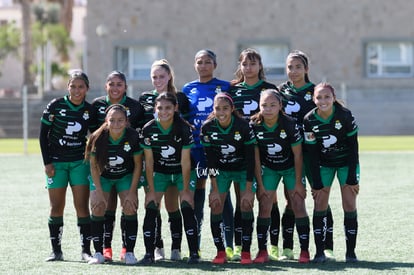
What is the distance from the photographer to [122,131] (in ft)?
28.2

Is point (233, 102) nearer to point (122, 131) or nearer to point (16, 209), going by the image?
point (122, 131)

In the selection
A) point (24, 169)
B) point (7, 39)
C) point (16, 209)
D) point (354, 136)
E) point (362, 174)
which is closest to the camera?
point (354, 136)

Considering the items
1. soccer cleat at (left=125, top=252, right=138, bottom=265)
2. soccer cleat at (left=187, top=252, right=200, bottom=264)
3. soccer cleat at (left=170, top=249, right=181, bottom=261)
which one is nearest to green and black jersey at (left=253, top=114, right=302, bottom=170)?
soccer cleat at (left=187, top=252, right=200, bottom=264)

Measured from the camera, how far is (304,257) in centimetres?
853

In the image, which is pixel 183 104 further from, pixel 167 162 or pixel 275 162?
pixel 275 162

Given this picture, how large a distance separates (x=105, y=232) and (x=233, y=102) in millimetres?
1698

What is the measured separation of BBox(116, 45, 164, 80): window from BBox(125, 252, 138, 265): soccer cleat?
2479cm

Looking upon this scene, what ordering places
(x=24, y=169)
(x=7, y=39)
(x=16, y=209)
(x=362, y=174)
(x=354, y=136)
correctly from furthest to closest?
(x=7, y=39) → (x=24, y=169) → (x=362, y=174) → (x=16, y=209) → (x=354, y=136)

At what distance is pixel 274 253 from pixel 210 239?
132 cm

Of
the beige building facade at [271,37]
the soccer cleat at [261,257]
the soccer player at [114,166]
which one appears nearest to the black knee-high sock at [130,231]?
the soccer player at [114,166]

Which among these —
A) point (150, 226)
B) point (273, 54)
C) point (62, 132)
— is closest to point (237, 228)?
point (150, 226)

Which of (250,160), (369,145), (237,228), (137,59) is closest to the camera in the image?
(250,160)

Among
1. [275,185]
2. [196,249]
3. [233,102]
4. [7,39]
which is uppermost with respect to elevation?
[7,39]

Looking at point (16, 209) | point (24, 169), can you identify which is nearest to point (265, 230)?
point (16, 209)
